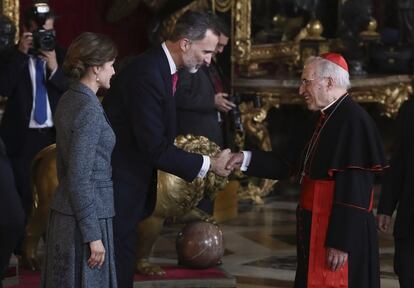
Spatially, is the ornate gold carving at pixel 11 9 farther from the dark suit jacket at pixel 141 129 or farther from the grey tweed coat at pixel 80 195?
the grey tweed coat at pixel 80 195

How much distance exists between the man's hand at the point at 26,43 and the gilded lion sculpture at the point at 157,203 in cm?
72

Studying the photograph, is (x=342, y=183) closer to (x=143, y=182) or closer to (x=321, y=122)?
(x=321, y=122)

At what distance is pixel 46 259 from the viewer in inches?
182

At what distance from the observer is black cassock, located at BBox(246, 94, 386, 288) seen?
4816 millimetres

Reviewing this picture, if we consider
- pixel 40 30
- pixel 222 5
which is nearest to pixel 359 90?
pixel 222 5

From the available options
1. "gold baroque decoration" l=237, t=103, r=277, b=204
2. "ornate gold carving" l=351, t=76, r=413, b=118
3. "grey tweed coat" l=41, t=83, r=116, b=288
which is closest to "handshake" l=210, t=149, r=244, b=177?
"grey tweed coat" l=41, t=83, r=116, b=288

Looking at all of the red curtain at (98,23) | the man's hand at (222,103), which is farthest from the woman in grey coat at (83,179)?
the red curtain at (98,23)

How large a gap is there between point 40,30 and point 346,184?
280 cm

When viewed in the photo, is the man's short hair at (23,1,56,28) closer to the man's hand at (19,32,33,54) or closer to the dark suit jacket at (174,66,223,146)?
the man's hand at (19,32,33,54)

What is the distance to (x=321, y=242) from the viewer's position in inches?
194

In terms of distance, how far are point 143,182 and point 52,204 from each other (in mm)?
611

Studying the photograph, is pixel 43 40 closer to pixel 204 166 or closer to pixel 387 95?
pixel 204 166

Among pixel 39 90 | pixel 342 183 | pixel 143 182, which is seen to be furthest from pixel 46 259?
pixel 39 90

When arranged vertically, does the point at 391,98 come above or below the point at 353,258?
above
